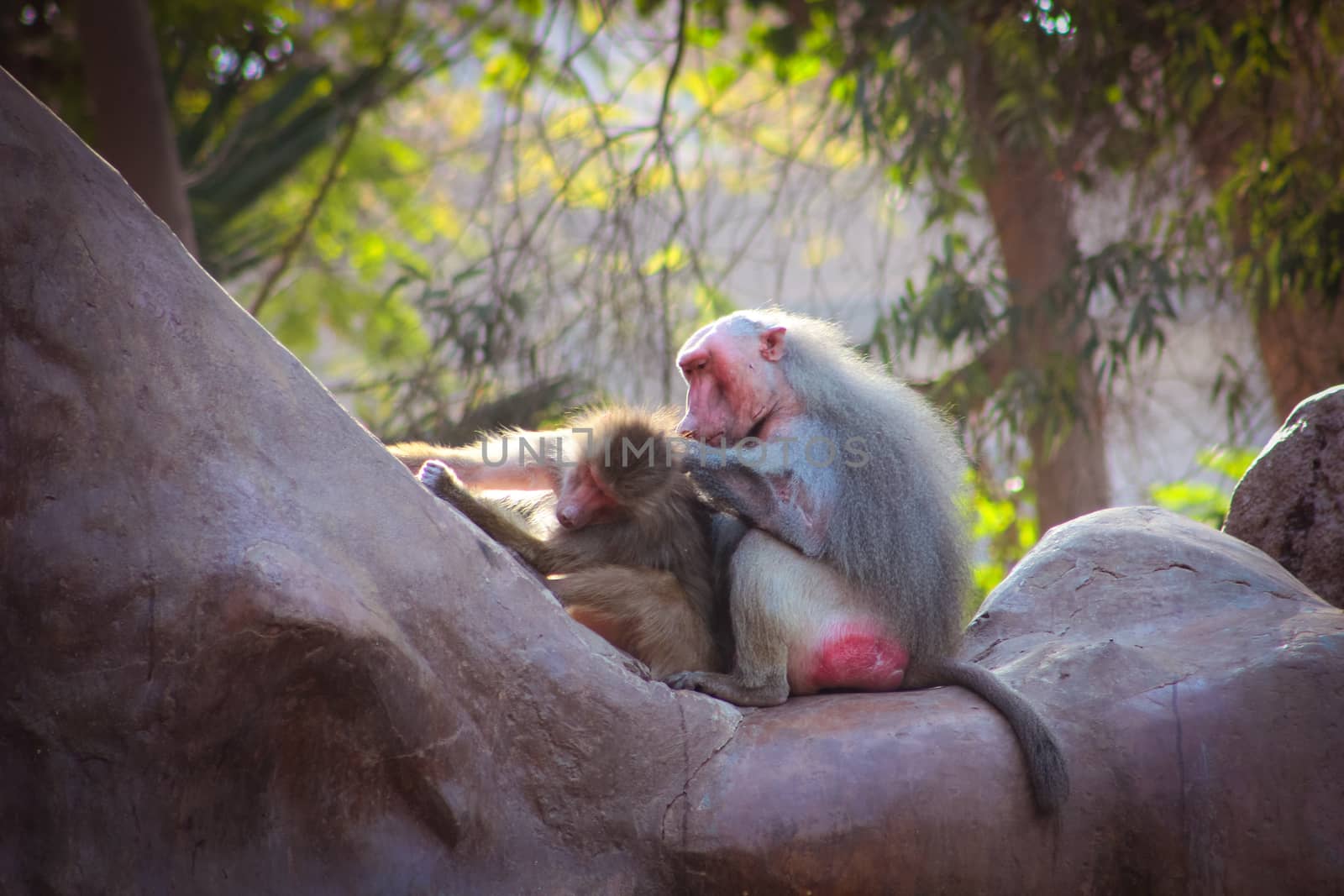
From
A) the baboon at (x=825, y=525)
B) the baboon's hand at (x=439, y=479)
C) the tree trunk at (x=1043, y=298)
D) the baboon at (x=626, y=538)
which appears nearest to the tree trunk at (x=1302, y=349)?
the tree trunk at (x=1043, y=298)

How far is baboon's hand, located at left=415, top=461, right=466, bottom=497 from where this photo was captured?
352 centimetres

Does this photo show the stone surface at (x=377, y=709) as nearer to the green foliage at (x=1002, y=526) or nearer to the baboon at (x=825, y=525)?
the baboon at (x=825, y=525)

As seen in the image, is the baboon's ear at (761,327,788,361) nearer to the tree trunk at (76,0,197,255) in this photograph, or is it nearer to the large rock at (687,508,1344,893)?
the large rock at (687,508,1344,893)

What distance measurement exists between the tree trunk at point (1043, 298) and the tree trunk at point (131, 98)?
171 inches

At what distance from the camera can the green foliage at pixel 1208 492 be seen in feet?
22.3

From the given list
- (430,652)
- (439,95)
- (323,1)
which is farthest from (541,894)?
(439,95)

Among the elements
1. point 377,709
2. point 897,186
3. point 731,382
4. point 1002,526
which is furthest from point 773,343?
point 1002,526

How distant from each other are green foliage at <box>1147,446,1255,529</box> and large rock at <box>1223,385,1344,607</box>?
6.40 ft

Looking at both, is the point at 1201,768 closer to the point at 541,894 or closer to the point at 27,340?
the point at 541,894

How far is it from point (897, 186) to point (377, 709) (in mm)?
5360

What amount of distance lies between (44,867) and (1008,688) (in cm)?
236

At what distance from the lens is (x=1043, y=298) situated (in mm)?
7016

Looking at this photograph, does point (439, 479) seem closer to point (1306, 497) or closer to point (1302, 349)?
point (1306, 497)

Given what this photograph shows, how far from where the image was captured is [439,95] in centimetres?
1204
